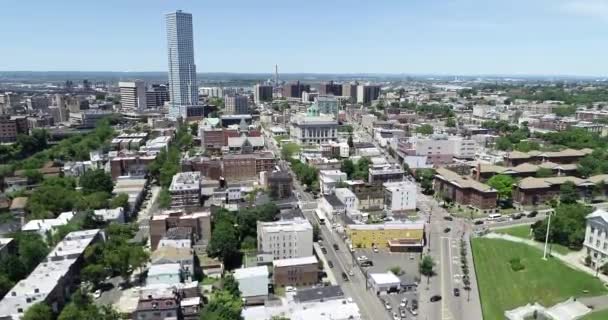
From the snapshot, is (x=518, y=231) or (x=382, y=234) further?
(x=518, y=231)

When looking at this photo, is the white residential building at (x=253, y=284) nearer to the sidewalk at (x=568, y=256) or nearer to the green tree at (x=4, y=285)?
the green tree at (x=4, y=285)

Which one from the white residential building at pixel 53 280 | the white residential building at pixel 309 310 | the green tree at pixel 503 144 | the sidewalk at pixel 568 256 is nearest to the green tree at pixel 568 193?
the sidewalk at pixel 568 256

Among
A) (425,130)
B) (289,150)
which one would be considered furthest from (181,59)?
(425,130)

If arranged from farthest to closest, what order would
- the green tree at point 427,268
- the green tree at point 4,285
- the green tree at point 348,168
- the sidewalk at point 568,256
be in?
the green tree at point 348,168 < the sidewalk at point 568,256 < the green tree at point 427,268 < the green tree at point 4,285

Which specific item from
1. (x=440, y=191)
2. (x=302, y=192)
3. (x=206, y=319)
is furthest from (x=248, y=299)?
(x=440, y=191)

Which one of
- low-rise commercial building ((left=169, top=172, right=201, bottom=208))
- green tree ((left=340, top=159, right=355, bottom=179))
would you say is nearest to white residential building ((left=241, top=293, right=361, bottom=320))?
low-rise commercial building ((left=169, top=172, right=201, bottom=208))

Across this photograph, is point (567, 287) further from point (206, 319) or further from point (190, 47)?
point (190, 47)

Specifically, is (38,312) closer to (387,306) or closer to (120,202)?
(120,202)
